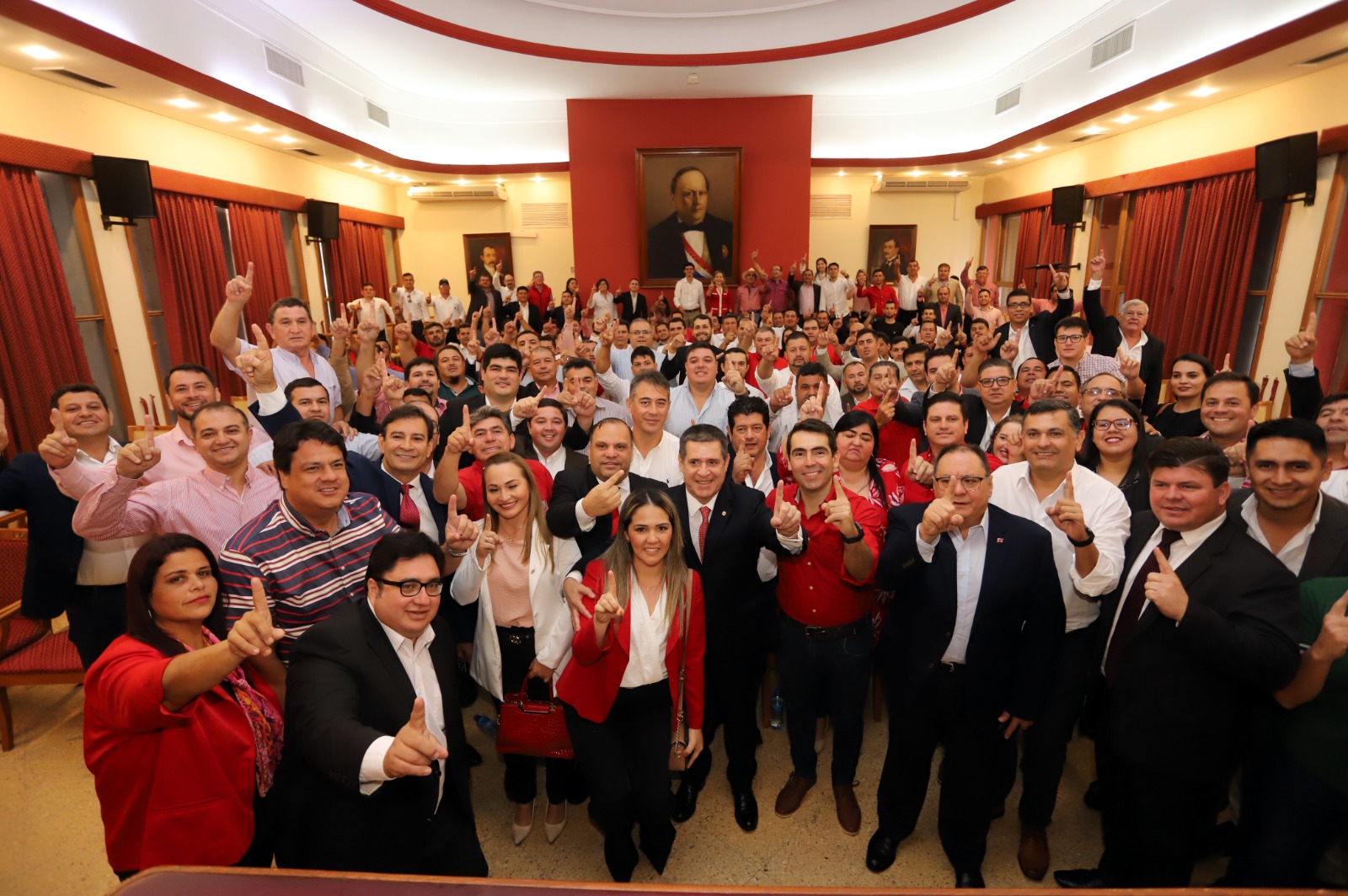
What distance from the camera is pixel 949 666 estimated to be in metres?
2.39

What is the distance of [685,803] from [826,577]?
50.7 inches

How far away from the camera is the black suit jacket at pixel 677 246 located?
11.2 metres

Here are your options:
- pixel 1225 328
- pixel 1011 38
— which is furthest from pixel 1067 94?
pixel 1225 328

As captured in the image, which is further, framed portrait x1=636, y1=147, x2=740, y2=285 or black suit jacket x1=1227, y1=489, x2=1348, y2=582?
framed portrait x1=636, y1=147, x2=740, y2=285

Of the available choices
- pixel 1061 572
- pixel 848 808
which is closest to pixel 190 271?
pixel 848 808

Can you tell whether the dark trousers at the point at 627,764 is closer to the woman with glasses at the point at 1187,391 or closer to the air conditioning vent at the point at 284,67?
the woman with glasses at the point at 1187,391

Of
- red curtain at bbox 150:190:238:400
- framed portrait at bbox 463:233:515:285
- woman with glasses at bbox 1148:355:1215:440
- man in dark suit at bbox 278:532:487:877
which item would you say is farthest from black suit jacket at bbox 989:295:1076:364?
framed portrait at bbox 463:233:515:285

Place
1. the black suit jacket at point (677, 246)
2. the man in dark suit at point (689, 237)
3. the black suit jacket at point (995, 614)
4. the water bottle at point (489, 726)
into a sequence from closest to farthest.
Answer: the black suit jacket at point (995, 614) < the water bottle at point (489, 726) < the man in dark suit at point (689, 237) < the black suit jacket at point (677, 246)

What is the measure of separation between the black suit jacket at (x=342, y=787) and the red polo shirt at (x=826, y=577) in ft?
5.17

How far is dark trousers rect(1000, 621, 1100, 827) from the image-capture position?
8.18ft

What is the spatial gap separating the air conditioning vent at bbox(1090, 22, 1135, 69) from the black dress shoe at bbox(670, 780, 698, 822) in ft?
32.4

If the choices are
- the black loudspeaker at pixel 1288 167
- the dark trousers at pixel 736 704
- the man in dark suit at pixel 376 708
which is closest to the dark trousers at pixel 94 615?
the man in dark suit at pixel 376 708

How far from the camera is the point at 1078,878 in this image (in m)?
2.51

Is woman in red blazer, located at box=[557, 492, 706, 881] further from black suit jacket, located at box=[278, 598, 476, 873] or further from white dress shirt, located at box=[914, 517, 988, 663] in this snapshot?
white dress shirt, located at box=[914, 517, 988, 663]
